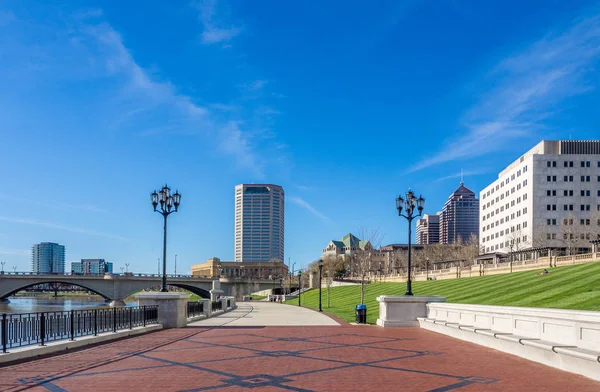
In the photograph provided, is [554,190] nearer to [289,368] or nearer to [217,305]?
[217,305]

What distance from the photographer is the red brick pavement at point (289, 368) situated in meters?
9.70

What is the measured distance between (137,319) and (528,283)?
2935 centimetres

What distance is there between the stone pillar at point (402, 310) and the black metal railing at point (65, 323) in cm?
1010

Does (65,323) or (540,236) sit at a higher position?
(540,236)

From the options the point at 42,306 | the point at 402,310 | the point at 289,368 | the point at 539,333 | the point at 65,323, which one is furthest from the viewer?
the point at 42,306

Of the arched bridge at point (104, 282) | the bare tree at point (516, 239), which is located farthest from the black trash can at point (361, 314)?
the bare tree at point (516, 239)

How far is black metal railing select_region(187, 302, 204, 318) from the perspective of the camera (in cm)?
3040

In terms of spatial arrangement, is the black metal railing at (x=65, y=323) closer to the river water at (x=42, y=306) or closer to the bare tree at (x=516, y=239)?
the river water at (x=42, y=306)

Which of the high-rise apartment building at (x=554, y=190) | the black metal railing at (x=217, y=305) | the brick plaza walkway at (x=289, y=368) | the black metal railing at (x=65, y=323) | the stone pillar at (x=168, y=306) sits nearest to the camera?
the brick plaza walkway at (x=289, y=368)

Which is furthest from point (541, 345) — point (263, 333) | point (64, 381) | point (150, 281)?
point (150, 281)

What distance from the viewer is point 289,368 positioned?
11.7 metres

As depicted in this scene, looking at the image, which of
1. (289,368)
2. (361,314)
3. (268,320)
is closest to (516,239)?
(268,320)

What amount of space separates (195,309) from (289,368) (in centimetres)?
2127

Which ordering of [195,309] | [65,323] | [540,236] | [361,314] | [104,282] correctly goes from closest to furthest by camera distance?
[65,323], [361,314], [195,309], [540,236], [104,282]
